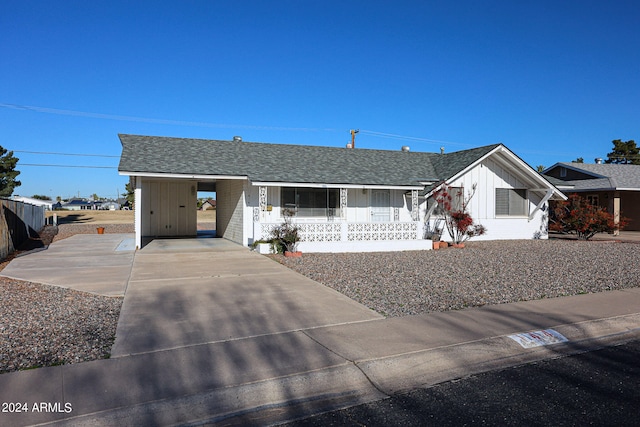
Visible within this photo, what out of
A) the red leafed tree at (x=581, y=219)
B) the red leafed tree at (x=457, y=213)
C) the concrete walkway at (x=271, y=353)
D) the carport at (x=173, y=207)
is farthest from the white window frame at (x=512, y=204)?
the carport at (x=173, y=207)

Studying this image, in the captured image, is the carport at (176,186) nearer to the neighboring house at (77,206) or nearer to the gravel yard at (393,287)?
the gravel yard at (393,287)

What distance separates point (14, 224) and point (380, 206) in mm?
14403

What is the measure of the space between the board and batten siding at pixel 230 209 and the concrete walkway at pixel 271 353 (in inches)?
365

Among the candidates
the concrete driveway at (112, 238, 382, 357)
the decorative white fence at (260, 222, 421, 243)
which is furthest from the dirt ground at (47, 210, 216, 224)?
the concrete driveway at (112, 238, 382, 357)

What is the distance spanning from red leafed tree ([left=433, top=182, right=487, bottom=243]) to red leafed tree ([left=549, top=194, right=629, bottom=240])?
554cm

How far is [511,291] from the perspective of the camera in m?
9.43

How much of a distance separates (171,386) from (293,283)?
18.5ft

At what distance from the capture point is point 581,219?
2172 cm

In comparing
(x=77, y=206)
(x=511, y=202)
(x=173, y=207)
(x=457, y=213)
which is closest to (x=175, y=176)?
(x=173, y=207)

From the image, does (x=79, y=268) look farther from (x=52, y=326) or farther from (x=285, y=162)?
(x=285, y=162)

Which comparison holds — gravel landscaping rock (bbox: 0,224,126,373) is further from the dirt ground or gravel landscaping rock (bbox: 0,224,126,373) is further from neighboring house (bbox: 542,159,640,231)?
the dirt ground

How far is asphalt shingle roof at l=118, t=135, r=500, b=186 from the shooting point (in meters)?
17.4

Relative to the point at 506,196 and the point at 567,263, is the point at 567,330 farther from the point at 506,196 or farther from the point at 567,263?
the point at 506,196

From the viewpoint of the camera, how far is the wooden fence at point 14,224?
1385 cm
